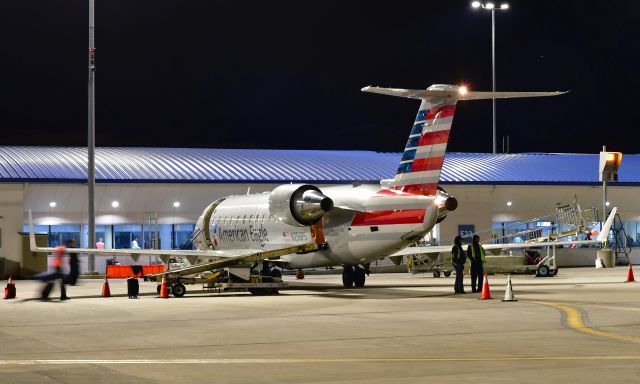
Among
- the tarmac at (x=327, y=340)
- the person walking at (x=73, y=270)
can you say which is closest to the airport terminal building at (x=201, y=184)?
the person walking at (x=73, y=270)

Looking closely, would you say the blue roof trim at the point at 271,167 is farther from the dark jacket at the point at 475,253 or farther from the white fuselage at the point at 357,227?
the dark jacket at the point at 475,253

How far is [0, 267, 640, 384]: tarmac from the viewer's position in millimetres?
13914

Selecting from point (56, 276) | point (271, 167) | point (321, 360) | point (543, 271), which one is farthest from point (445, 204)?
point (271, 167)

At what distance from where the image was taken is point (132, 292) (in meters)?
32.7

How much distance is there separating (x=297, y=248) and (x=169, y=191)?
25758 millimetres

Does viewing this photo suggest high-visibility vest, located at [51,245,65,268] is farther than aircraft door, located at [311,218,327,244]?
No

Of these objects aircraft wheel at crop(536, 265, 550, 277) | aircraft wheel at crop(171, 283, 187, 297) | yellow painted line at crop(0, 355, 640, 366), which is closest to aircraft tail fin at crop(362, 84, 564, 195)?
aircraft wheel at crop(171, 283, 187, 297)

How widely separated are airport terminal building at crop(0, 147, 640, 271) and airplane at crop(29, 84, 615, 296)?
2054cm

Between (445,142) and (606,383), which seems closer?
(606,383)

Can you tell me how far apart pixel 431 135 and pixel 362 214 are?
3344 mm

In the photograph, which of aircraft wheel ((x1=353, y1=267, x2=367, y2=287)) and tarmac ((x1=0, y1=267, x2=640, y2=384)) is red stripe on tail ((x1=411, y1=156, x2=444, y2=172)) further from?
aircraft wheel ((x1=353, y1=267, x2=367, y2=287))

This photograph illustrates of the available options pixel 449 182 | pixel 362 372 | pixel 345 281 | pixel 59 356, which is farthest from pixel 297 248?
pixel 449 182

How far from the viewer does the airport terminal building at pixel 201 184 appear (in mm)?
55781

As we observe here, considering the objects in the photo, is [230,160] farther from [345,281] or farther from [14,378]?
[14,378]
